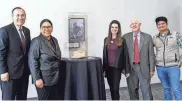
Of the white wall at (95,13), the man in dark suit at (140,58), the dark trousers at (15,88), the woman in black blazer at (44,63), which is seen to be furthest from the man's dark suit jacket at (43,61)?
the white wall at (95,13)

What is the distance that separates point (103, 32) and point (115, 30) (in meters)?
1.67

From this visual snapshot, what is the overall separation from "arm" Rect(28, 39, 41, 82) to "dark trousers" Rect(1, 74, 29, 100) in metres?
0.23

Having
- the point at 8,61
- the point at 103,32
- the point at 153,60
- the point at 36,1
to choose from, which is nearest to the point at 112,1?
the point at 103,32

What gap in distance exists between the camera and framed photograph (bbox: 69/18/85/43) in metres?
4.57

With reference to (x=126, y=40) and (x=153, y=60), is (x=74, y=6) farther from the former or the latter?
(x=153, y=60)

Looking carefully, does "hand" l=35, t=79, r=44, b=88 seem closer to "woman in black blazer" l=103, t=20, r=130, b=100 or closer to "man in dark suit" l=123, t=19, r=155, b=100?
"woman in black blazer" l=103, t=20, r=130, b=100

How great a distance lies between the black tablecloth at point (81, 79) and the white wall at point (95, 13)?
5.67 ft

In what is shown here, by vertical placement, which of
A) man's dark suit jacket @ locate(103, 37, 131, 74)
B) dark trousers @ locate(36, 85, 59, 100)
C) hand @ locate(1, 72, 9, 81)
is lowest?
dark trousers @ locate(36, 85, 59, 100)

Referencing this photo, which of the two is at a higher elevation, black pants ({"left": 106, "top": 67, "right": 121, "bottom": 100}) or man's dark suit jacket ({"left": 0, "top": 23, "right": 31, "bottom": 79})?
man's dark suit jacket ({"left": 0, "top": 23, "right": 31, "bottom": 79})

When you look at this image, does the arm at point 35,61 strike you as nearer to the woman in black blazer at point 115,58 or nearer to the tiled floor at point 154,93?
the woman in black blazer at point 115,58

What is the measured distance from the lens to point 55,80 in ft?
8.86

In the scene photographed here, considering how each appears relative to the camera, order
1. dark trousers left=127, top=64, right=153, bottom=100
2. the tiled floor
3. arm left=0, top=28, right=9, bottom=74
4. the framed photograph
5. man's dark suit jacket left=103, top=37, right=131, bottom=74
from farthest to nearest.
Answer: the framed photograph < the tiled floor < dark trousers left=127, top=64, right=153, bottom=100 < man's dark suit jacket left=103, top=37, right=131, bottom=74 < arm left=0, top=28, right=9, bottom=74

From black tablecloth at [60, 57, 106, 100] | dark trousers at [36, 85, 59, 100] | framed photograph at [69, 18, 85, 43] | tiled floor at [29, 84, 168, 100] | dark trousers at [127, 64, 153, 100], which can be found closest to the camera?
dark trousers at [36, 85, 59, 100]

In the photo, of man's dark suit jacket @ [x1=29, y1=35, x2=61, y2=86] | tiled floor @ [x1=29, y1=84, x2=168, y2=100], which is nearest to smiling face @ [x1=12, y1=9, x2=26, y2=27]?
man's dark suit jacket @ [x1=29, y1=35, x2=61, y2=86]
